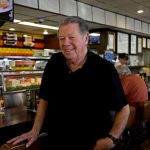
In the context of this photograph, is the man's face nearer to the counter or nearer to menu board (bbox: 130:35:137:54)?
the counter

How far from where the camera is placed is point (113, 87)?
158 centimetres

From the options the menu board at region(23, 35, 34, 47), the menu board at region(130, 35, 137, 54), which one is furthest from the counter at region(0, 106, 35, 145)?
the menu board at region(23, 35, 34, 47)

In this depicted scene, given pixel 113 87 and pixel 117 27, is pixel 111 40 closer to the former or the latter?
pixel 117 27

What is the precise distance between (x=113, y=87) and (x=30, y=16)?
4872 millimetres

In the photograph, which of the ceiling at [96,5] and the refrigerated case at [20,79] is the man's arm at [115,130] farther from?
the ceiling at [96,5]

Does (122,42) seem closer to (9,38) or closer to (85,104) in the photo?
(9,38)

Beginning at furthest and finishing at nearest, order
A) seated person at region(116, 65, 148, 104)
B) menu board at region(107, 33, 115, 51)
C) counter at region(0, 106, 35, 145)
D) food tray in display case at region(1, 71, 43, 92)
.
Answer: menu board at region(107, 33, 115, 51)
food tray in display case at region(1, 71, 43, 92)
seated person at region(116, 65, 148, 104)
counter at region(0, 106, 35, 145)

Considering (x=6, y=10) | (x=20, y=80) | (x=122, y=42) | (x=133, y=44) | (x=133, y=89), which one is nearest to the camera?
(x=133, y=89)

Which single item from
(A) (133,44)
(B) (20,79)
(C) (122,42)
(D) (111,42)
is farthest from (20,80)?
(A) (133,44)

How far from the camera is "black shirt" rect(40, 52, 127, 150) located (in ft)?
5.21

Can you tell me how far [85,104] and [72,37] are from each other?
40 cm

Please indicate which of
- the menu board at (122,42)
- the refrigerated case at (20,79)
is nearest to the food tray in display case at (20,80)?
the refrigerated case at (20,79)

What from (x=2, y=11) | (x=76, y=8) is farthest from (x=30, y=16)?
(x=2, y=11)

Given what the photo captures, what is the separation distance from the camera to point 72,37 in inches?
59.8
